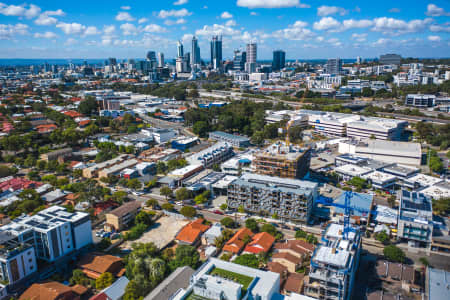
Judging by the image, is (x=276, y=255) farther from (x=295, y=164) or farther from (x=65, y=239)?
(x=65, y=239)

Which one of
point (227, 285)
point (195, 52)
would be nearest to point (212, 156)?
point (227, 285)

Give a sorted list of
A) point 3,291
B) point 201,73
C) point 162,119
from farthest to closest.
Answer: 1. point 201,73
2. point 162,119
3. point 3,291

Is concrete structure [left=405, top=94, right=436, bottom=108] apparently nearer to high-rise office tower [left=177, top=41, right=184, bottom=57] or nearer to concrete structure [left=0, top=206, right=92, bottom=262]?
concrete structure [left=0, top=206, right=92, bottom=262]

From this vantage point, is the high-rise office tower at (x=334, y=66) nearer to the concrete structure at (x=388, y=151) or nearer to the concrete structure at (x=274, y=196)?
the concrete structure at (x=388, y=151)

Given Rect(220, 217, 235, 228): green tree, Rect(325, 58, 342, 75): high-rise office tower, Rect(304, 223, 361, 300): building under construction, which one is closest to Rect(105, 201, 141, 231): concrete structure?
Rect(220, 217, 235, 228): green tree

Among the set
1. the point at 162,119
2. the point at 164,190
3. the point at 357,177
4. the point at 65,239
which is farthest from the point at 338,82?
the point at 65,239

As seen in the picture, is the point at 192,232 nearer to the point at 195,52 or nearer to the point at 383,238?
the point at 383,238
